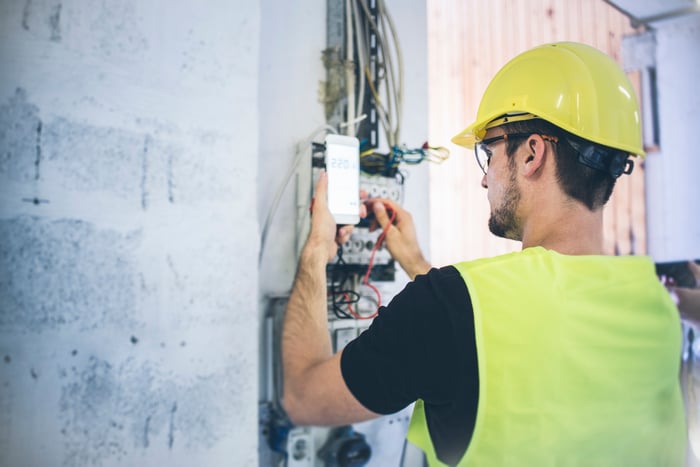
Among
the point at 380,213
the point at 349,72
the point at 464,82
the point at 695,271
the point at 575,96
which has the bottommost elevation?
the point at 695,271

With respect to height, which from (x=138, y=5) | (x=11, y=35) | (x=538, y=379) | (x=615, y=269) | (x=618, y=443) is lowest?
(x=618, y=443)

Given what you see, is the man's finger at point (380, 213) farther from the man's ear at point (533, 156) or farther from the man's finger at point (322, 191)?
the man's ear at point (533, 156)

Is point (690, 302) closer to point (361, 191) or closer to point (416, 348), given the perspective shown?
point (361, 191)

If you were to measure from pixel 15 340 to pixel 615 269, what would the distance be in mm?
942

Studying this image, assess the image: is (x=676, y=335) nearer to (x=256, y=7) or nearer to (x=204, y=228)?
(x=204, y=228)

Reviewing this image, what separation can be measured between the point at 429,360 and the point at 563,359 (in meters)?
0.19

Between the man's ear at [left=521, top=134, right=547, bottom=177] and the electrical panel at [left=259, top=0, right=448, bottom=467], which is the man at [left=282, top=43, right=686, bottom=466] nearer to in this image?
the man's ear at [left=521, top=134, right=547, bottom=177]

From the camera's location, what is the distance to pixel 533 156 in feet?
2.93

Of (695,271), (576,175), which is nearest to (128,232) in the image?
(576,175)

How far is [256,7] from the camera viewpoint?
1007mm

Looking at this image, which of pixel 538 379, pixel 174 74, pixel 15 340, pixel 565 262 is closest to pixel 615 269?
pixel 565 262

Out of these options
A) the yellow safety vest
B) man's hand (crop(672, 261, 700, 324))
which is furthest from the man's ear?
man's hand (crop(672, 261, 700, 324))

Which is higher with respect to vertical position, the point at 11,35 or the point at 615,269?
Answer: the point at 11,35

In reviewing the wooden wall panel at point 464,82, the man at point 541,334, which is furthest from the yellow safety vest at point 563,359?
the wooden wall panel at point 464,82
